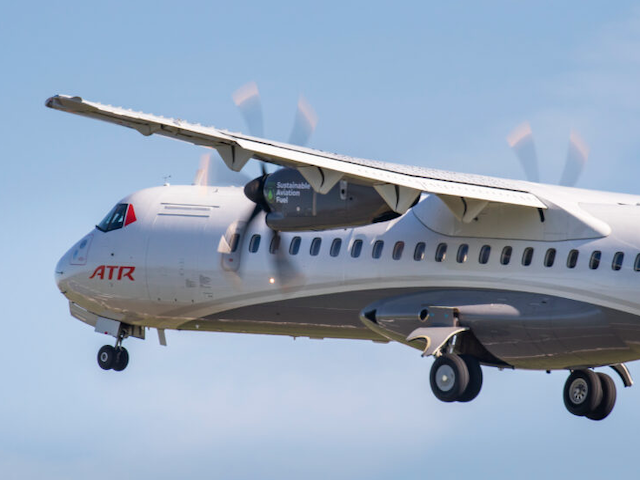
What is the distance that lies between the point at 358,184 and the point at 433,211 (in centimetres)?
191

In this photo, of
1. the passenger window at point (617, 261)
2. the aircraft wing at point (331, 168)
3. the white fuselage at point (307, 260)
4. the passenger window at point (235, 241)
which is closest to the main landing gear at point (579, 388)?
the white fuselage at point (307, 260)

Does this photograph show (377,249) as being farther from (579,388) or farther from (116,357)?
(116,357)

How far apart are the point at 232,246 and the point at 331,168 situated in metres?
5.63

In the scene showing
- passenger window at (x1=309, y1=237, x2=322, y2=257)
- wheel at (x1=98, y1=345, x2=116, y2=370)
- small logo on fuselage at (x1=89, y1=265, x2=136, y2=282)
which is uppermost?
passenger window at (x1=309, y1=237, x2=322, y2=257)

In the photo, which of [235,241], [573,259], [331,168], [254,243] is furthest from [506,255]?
[235,241]

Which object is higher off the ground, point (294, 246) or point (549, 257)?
point (549, 257)

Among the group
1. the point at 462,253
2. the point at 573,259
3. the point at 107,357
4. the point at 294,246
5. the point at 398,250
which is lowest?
the point at 107,357

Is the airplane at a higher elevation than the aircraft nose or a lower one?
higher

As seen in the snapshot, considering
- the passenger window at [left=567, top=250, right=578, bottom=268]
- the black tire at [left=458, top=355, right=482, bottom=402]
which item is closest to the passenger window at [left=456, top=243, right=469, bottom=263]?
the black tire at [left=458, top=355, right=482, bottom=402]

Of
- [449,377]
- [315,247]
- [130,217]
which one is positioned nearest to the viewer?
[449,377]

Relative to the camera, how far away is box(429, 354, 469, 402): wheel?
2088 cm

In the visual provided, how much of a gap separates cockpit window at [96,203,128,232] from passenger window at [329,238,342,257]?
5044 millimetres

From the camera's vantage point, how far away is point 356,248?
22656 mm

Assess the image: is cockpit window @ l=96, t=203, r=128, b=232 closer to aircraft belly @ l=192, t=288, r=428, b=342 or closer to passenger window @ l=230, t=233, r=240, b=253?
aircraft belly @ l=192, t=288, r=428, b=342
